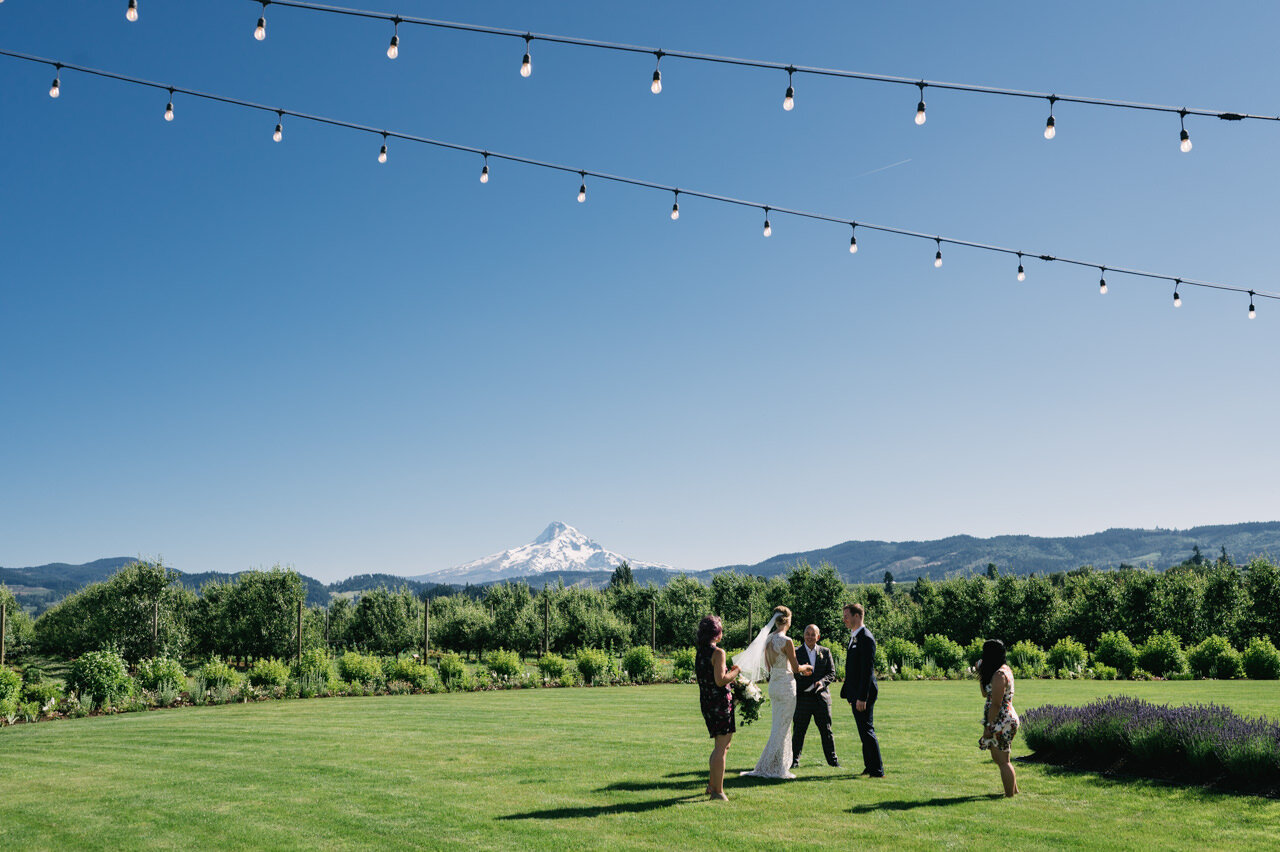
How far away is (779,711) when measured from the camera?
999 cm

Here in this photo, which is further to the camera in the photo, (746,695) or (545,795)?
(746,695)

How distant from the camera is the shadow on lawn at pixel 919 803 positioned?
852 cm

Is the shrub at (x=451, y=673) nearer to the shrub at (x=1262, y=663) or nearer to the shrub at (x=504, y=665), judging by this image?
the shrub at (x=504, y=665)

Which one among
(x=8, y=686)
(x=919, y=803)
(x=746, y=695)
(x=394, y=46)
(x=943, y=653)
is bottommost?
(x=943, y=653)

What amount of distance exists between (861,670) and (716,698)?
2.29 metres

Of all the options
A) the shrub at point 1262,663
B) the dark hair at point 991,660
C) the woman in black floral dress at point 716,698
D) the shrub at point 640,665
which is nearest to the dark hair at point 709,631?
the woman in black floral dress at point 716,698

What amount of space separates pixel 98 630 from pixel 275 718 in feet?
78.8

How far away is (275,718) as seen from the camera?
57.9ft

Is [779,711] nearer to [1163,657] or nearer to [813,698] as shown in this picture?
[813,698]

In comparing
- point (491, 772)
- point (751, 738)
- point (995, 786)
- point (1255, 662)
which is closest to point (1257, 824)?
point (995, 786)

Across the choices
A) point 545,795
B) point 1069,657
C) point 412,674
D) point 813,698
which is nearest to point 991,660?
point 813,698

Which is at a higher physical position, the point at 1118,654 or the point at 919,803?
the point at 919,803

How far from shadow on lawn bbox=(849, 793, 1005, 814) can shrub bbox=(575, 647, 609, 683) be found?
19.5 metres

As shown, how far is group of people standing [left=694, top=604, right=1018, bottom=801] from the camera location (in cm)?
897
